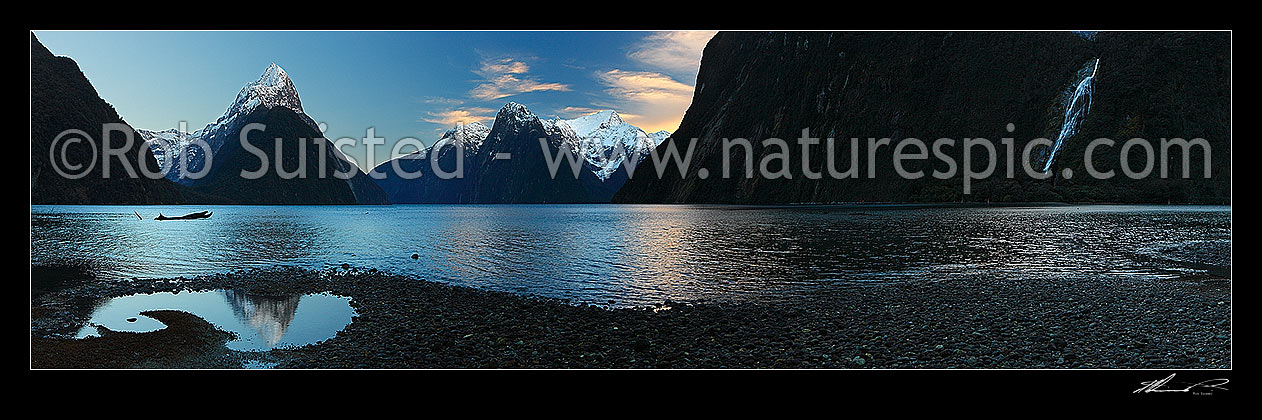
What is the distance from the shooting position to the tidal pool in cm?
1564

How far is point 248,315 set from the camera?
18.5 meters

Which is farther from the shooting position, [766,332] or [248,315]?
[248,315]

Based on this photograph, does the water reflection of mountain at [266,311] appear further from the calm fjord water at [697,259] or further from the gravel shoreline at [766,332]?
the calm fjord water at [697,259]
